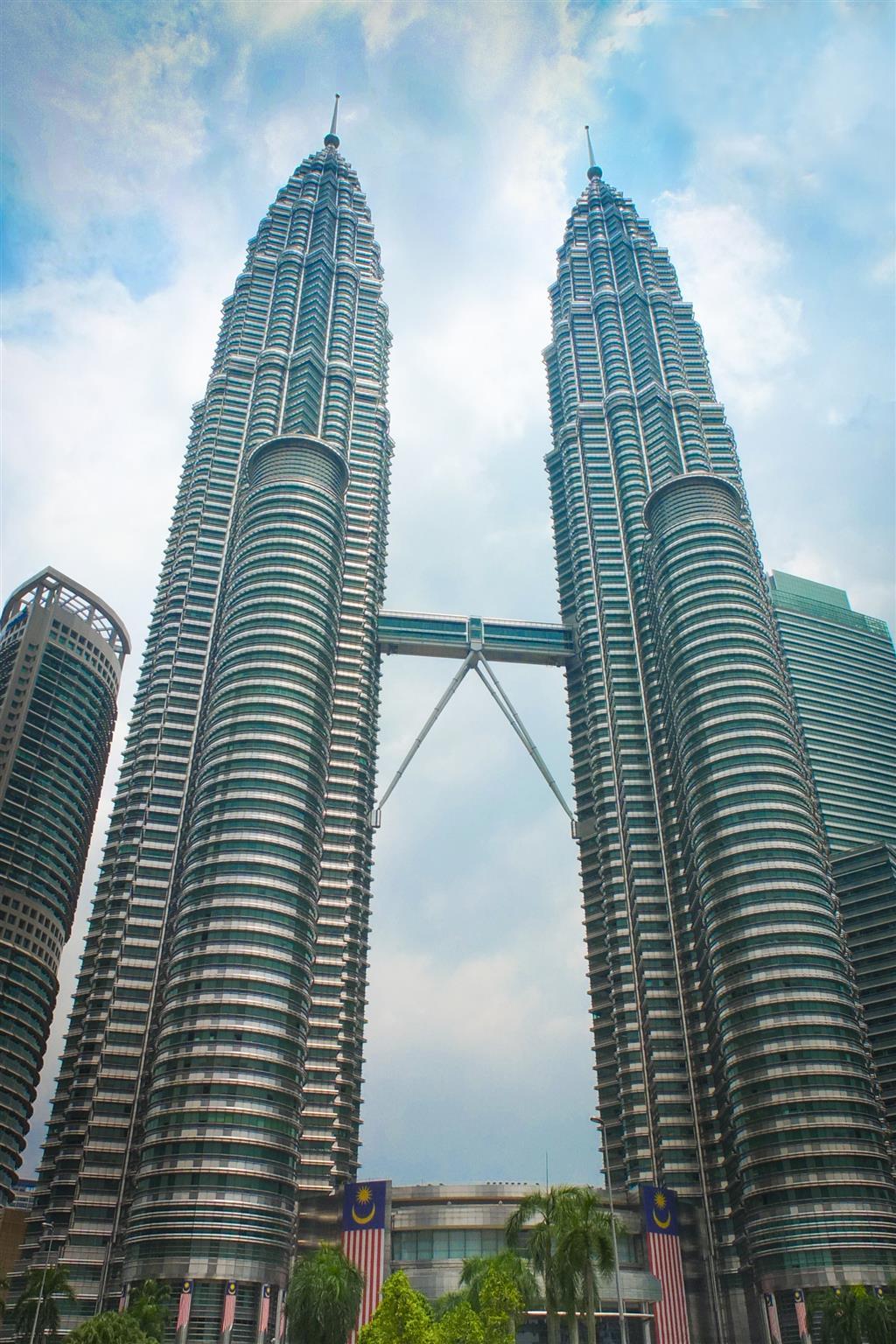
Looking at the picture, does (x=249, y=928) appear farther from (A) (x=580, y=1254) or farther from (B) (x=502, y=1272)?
(A) (x=580, y=1254)

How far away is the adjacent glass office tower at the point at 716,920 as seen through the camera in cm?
11200

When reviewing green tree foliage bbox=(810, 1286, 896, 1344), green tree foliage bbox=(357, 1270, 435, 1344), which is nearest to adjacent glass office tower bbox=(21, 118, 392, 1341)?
green tree foliage bbox=(357, 1270, 435, 1344)

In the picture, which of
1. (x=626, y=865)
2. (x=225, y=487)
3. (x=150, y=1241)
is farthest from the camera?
(x=225, y=487)

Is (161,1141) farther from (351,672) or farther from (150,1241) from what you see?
(351,672)

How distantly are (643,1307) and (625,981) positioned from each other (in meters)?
43.5

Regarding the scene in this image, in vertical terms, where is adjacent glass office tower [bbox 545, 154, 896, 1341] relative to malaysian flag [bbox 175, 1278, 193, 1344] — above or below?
above

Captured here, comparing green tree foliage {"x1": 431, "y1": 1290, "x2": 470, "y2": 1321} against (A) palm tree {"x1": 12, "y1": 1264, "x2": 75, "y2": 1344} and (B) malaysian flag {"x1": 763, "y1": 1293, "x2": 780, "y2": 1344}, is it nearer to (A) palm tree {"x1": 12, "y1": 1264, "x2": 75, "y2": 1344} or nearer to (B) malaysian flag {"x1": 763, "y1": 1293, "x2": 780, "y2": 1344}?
(B) malaysian flag {"x1": 763, "y1": 1293, "x2": 780, "y2": 1344}

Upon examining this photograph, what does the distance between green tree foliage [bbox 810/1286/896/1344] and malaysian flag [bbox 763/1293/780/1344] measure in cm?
1859

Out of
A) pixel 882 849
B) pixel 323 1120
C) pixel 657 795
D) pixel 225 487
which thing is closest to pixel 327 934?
pixel 323 1120

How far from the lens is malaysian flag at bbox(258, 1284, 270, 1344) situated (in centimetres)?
10189

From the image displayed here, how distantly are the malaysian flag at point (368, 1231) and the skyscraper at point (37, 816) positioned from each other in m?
69.3

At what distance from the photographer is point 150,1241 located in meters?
106

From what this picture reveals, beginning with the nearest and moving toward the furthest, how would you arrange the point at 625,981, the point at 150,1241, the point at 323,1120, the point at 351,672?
the point at 150,1241 < the point at 323,1120 < the point at 625,981 < the point at 351,672

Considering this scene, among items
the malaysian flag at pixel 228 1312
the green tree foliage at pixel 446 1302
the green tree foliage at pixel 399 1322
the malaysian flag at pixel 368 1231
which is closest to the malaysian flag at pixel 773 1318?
the green tree foliage at pixel 446 1302
